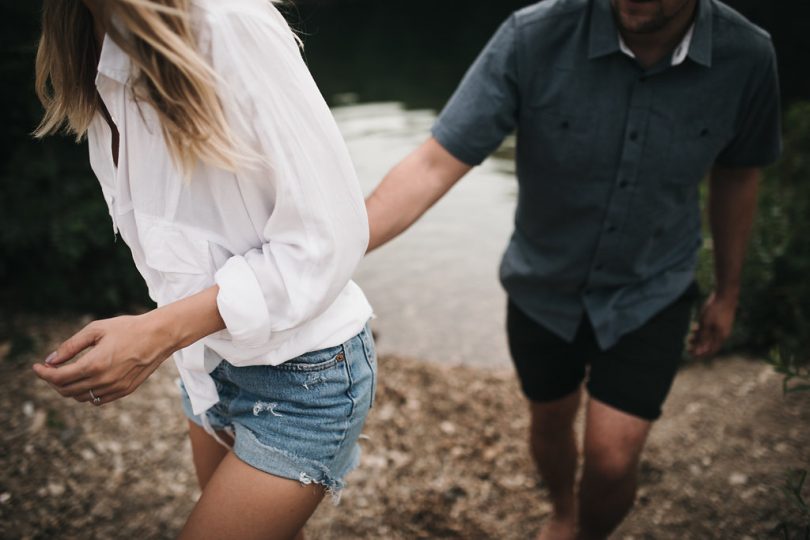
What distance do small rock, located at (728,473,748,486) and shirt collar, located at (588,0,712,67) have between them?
201 centimetres

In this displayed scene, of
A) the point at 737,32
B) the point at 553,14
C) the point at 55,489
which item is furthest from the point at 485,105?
the point at 55,489

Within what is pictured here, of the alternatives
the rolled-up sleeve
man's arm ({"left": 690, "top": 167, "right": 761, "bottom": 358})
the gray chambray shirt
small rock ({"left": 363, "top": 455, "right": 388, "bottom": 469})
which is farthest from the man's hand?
the rolled-up sleeve

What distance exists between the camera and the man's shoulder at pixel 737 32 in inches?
87.0

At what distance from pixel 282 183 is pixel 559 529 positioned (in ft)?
7.50

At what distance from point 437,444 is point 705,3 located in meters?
2.56

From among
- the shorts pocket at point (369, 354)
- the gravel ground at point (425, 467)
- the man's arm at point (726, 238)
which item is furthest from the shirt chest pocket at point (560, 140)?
the gravel ground at point (425, 467)

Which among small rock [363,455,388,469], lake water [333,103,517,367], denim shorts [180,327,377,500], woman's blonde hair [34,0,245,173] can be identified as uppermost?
woman's blonde hair [34,0,245,173]

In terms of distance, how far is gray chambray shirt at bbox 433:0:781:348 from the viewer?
2.22 m

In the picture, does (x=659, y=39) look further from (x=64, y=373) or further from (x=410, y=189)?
(x=64, y=373)

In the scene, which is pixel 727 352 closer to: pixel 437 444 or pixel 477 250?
pixel 437 444

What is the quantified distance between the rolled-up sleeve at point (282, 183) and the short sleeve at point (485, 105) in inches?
36.3

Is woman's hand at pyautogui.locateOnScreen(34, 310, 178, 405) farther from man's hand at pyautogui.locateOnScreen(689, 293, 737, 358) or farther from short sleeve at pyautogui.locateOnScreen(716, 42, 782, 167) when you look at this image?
Answer: man's hand at pyautogui.locateOnScreen(689, 293, 737, 358)

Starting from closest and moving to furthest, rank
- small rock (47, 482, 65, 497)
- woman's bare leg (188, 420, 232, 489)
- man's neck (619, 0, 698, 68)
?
woman's bare leg (188, 420, 232, 489) → man's neck (619, 0, 698, 68) → small rock (47, 482, 65, 497)

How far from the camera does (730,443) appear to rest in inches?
136
